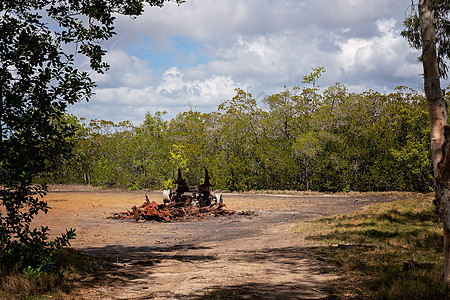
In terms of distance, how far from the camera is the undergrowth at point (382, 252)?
547 centimetres

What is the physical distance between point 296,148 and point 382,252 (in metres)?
22.5

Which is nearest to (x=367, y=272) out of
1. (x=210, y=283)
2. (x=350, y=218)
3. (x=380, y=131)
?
(x=210, y=283)

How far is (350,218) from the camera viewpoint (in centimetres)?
1347

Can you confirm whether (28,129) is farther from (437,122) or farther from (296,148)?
(296,148)

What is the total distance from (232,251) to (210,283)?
3197 mm

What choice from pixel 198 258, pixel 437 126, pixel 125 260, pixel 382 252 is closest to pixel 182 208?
pixel 198 258

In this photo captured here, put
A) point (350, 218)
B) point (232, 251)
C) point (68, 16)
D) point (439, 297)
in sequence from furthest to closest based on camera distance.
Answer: point (350, 218) → point (232, 251) → point (68, 16) → point (439, 297)

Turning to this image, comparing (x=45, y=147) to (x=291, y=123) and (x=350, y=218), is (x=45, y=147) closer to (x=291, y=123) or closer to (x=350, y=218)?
(x=350, y=218)

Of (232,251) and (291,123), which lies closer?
(232,251)

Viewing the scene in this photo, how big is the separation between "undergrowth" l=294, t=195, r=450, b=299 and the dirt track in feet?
1.59

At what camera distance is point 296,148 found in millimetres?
30094

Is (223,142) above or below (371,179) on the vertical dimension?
above

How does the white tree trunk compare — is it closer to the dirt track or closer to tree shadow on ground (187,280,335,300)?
tree shadow on ground (187,280,335,300)

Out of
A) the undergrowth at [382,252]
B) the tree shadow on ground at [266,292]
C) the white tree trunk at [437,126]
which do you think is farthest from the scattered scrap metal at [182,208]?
the white tree trunk at [437,126]
